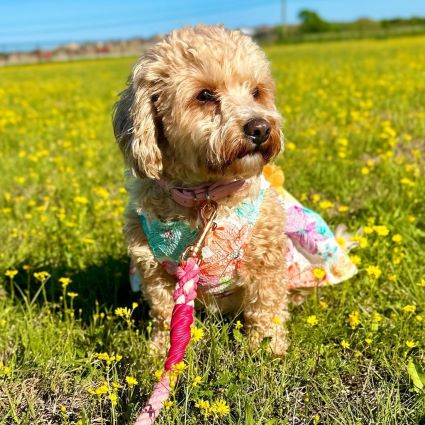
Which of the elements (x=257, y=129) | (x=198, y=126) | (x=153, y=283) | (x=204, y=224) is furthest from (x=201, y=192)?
(x=153, y=283)

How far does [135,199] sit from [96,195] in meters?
2.23

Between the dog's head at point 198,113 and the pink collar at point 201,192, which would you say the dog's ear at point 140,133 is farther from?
the pink collar at point 201,192

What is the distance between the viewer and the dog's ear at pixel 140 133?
2.65 meters

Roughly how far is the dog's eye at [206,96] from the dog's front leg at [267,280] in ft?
2.05

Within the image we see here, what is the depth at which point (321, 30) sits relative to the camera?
2822 inches

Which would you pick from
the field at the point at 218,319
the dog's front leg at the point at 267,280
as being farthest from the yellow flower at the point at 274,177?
the field at the point at 218,319

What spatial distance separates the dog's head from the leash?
0.76 ft

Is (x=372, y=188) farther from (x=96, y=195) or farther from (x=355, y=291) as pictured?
(x=96, y=195)

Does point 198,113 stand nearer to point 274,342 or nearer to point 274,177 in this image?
point 274,177

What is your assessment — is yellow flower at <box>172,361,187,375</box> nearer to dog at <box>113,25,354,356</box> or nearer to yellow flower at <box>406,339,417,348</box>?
dog at <box>113,25,354,356</box>

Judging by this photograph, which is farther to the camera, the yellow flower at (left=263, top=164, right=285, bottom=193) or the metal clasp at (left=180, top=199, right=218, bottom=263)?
the yellow flower at (left=263, top=164, right=285, bottom=193)

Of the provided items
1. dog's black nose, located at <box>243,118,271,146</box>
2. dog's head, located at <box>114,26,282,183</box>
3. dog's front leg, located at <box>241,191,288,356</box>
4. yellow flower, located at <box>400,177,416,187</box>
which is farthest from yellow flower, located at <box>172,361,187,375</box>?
yellow flower, located at <box>400,177,416,187</box>

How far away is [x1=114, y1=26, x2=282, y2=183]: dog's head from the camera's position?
8.57 ft

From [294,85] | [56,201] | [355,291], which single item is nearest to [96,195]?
[56,201]
